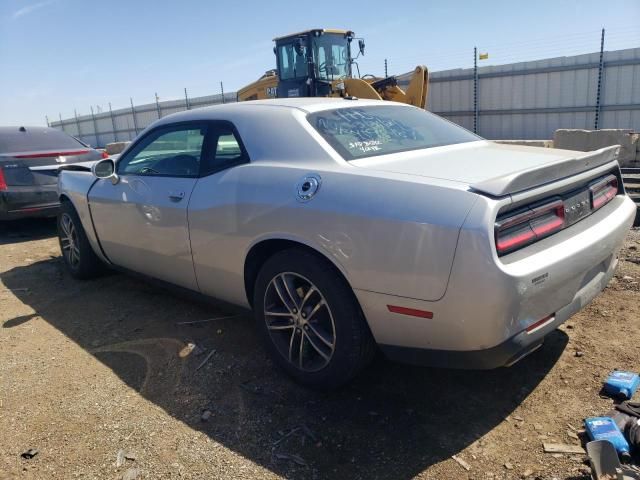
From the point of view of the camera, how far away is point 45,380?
10.8 ft

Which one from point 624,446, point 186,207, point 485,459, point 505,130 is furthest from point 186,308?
point 505,130

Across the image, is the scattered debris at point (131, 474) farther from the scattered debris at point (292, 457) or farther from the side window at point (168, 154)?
the side window at point (168, 154)

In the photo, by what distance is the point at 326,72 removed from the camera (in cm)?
1268

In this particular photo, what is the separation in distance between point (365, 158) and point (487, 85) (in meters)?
15.9

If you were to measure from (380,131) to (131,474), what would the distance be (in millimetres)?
2294

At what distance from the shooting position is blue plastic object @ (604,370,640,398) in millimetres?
2664

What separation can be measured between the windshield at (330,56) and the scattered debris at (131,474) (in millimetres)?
11301

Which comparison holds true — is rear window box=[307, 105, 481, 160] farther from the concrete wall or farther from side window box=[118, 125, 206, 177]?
the concrete wall

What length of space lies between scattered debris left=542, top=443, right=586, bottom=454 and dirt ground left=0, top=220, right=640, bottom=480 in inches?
1.6

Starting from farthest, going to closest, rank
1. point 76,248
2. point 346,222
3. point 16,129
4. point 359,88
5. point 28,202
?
point 359,88
point 16,129
point 28,202
point 76,248
point 346,222

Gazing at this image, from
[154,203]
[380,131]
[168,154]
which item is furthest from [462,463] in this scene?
[168,154]

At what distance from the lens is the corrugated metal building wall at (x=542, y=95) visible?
1455 cm

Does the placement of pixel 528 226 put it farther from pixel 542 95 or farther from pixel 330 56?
pixel 542 95

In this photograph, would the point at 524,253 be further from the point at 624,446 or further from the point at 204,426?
the point at 204,426
